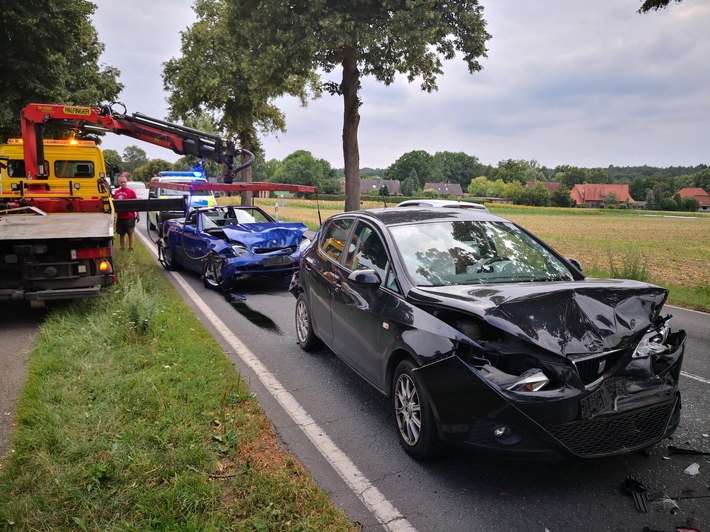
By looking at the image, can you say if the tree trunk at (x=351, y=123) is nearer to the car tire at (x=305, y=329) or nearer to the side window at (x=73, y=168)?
the side window at (x=73, y=168)

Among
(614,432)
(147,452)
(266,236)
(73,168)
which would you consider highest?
(73,168)

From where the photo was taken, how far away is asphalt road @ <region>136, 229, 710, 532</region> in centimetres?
289

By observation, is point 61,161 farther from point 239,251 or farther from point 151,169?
point 151,169

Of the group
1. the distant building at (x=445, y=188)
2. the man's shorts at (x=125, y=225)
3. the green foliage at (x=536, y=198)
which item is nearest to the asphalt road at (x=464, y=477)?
the man's shorts at (x=125, y=225)

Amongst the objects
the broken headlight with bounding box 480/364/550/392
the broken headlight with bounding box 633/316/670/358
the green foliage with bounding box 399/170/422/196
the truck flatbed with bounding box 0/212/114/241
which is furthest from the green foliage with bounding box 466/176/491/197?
the broken headlight with bounding box 480/364/550/392

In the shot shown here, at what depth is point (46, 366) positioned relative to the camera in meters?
5.02

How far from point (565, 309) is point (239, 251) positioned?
7.26m

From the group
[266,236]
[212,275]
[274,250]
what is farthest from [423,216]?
[212,275]

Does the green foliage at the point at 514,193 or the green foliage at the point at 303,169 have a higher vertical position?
the green foliage at the point at 303,169

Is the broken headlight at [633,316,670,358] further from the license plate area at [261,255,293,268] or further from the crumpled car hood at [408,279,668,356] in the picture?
the license plate area at [261,255,293,268]

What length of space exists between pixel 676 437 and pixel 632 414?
121cm

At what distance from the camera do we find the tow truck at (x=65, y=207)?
6.85m

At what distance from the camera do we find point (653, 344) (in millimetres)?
3340

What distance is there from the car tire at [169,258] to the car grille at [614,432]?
10.9 meters
